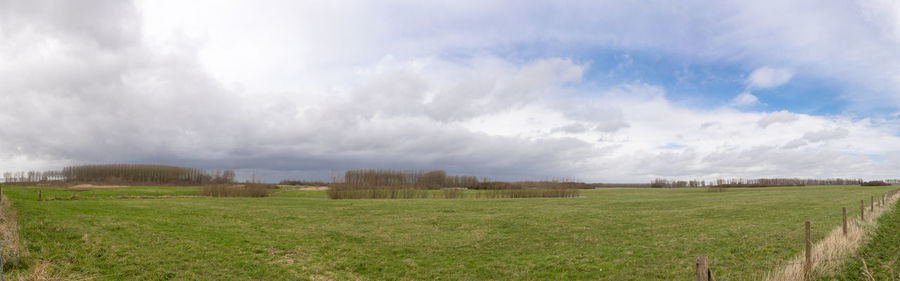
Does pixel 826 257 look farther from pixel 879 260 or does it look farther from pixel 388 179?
pixel 388 179

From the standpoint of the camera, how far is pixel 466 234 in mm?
22438

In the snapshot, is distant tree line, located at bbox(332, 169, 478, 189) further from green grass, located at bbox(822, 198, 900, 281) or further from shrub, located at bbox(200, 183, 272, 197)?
green grass, located at bbox(822, 198, 900, 281)

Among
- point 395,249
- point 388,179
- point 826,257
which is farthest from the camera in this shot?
point 388,179

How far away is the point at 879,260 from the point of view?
13.9 metres

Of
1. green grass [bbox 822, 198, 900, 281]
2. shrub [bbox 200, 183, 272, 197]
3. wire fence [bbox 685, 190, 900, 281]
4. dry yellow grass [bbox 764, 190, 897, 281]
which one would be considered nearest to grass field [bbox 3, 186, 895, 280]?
wire fence [bbox 685, 190, 900, 281]

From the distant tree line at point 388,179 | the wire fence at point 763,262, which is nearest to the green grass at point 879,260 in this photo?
the wire fence at point 763,262

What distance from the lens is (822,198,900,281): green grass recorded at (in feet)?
37.8

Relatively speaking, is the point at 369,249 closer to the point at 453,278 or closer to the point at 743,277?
the point at 453,278

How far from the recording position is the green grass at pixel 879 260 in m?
11.5

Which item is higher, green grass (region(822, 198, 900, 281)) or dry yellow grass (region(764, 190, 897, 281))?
dry yellow grass (region(764, 190, 897, 281))

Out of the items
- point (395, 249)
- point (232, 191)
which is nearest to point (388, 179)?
point (232, 191)

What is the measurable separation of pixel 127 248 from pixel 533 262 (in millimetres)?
15455

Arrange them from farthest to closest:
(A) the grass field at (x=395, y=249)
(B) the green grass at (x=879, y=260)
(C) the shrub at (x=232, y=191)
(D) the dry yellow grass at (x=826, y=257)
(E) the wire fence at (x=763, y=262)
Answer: (C) the shrub at (x=232, y=191) < (A) the grass field at (x=395, y=249) < (B) the green grass at (x=879, y=260) < (E) the wire fence at (x=763, y=262) < (D) the dry yellow grass at (x=826, y=257)

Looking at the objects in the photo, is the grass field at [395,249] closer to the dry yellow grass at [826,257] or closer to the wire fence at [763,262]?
the wire fence at [763,262]
